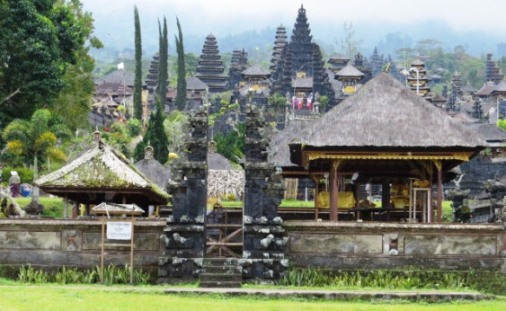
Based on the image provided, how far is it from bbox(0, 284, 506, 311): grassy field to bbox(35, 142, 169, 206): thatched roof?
7100mm

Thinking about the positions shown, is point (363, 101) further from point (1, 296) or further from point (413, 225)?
point (1, 296)

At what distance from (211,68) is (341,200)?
321ft

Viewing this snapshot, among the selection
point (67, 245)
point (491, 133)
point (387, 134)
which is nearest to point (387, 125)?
point (387, 134)

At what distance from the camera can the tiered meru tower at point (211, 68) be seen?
132 metres

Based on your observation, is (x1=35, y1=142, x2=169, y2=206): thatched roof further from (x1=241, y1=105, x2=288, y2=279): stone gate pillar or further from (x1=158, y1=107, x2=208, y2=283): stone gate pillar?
(x1=241, y1=105, x2=288, y2=279): stone gate pillar

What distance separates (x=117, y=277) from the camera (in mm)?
28500

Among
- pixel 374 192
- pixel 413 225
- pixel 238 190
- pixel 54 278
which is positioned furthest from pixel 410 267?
pixel 374 192

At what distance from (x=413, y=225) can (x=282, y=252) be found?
333cm

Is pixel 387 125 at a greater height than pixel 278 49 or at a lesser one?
lesser

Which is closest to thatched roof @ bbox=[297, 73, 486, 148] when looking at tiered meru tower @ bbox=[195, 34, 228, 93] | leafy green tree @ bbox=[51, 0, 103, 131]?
leafy green tree @ bbox=[51, 0, 103, 131]

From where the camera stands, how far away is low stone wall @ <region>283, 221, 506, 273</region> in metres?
28.9

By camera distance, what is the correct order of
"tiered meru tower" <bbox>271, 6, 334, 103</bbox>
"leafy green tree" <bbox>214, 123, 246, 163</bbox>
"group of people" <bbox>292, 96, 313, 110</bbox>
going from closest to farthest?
"leafy green tree" <bbox>214, 123, 246, 163</bbox>
"group of people" <bbox>292, 96, 313, 110</bbox>
"tiered meru tower" <bbox>271, 6, 334, 103</bbox>

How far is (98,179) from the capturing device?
33.5 meters

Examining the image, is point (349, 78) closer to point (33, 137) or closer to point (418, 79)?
point (418, 79)
